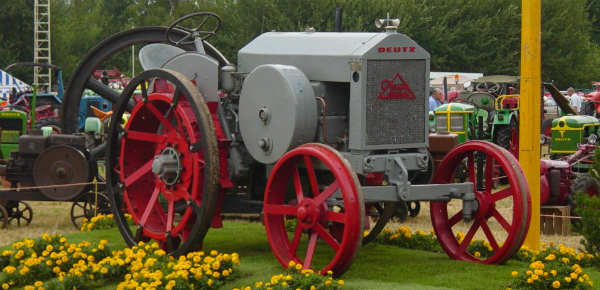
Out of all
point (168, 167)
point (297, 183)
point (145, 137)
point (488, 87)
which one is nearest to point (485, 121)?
point (488, 87)

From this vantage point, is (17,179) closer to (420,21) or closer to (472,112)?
(472,112)

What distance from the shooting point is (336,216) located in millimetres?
7434

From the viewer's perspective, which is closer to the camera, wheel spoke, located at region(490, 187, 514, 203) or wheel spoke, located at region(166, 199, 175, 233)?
wheel spoke, located at region(490, 187, 514, 203)

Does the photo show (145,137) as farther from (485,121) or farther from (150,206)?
(485,121)

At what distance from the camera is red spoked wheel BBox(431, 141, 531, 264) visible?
8.02m

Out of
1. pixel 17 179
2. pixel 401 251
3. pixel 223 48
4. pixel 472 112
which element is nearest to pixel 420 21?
pixel 223 48

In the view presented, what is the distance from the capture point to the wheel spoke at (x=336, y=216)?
7318mm

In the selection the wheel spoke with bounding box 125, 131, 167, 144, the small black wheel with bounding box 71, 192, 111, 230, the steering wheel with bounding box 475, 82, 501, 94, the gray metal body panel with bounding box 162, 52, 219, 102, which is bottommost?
the small black wheel with bounding box 71, 192, 111, 230

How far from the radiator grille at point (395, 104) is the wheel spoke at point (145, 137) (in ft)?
6.49

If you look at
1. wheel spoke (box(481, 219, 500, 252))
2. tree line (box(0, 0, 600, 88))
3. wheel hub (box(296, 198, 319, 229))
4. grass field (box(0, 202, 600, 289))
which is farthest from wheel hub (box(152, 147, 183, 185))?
tree line (box(0, 0, 600, 88))

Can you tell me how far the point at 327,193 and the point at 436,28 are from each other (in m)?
35.6

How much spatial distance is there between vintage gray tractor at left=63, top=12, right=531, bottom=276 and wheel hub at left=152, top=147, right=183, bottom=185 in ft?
0.04

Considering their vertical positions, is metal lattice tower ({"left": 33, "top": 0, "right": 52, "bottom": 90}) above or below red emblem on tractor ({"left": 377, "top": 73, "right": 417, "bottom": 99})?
above

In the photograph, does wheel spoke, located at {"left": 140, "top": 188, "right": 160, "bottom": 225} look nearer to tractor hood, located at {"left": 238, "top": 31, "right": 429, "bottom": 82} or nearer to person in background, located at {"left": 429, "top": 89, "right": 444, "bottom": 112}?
tractor hood, located at {"left": 238, "top": 31, "right": 429, "bottom": 82}
